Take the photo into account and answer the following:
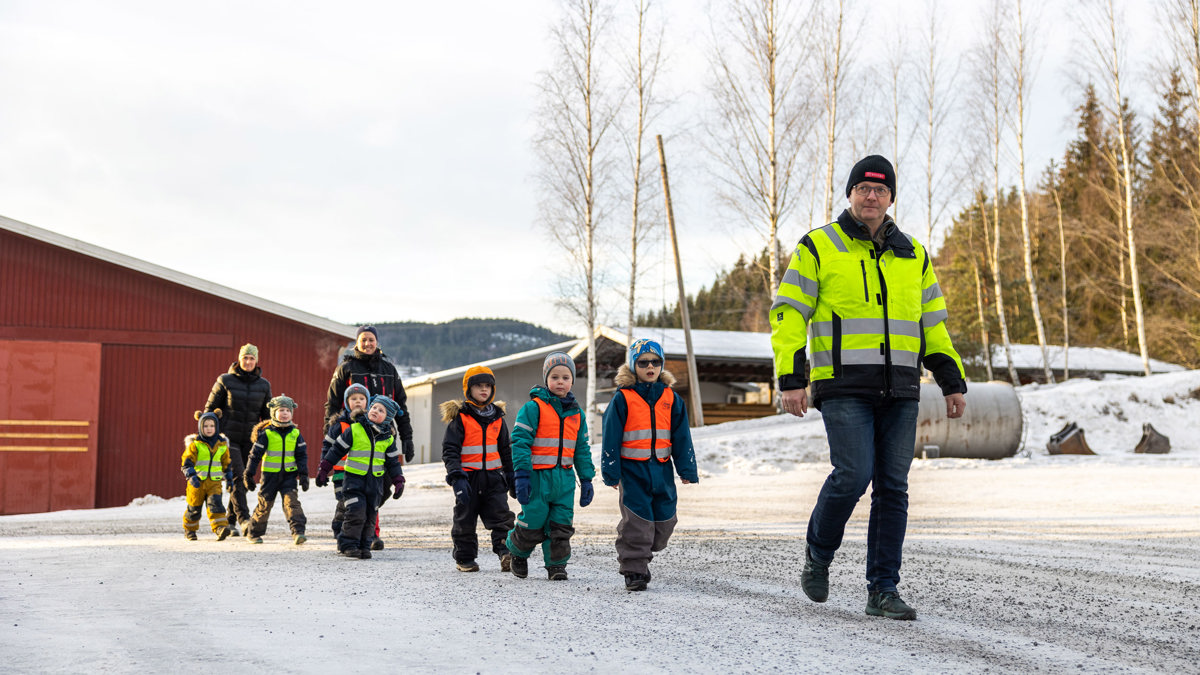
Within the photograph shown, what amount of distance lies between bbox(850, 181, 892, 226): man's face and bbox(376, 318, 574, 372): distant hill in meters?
129

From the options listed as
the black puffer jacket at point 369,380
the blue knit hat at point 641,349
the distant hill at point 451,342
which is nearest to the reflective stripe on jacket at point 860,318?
the blue knit hat at point 641,349

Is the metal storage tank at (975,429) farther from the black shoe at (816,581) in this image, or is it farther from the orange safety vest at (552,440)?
the black shoe at (816,581)

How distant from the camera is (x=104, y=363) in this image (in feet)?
56.2

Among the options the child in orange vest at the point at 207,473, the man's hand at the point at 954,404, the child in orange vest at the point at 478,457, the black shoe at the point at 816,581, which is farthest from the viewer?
the child in orange vest at the point at 207,473

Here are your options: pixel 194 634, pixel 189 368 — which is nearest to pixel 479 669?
pixel 194 634

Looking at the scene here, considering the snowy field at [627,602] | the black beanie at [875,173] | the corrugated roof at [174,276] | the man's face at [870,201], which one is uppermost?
the corrugated roof at [174,276]

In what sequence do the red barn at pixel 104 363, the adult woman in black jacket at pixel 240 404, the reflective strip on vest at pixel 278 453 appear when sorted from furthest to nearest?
the red barn at pixel 104 363 → the adult woman in black jacket at pixel 240 404 → the reflective strip on vest at pixel 278 453

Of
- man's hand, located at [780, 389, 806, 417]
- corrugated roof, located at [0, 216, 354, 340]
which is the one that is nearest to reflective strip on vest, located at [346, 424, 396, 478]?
man's hand, located at [780, 389, 806, 417]

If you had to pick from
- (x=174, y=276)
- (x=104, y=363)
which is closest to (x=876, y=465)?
(x=174, y=276)

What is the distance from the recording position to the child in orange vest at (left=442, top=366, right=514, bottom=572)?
6.51m

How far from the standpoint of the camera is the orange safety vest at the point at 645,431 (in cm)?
555

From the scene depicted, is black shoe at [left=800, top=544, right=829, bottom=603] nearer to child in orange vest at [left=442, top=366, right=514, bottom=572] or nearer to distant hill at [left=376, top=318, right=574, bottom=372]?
child in orange vest at [left=442, top=366, right=514, bottom=572]

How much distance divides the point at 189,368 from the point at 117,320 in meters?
1.50

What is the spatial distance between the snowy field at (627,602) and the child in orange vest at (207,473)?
271 mm
